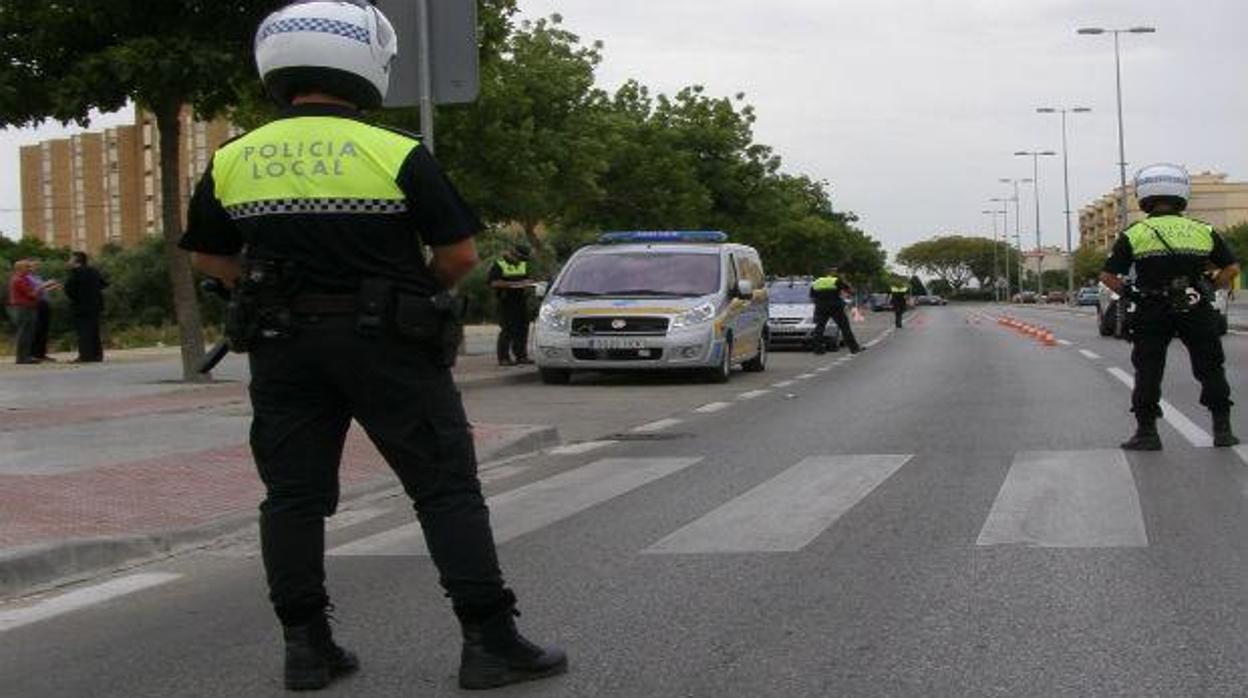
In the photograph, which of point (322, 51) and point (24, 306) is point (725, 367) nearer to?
point (24, 306)

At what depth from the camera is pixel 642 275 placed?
57.7 feet

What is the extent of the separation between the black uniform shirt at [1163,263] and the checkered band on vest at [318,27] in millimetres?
6571

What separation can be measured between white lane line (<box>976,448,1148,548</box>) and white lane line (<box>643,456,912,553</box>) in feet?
2.61

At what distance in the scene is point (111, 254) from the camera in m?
42.4

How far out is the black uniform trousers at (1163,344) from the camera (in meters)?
9.07

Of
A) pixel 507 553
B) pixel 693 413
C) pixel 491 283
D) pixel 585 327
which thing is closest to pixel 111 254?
pixel 491 283

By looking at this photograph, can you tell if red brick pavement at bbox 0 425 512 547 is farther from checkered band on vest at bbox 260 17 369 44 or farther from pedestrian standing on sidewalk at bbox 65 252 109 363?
pedestrian standing on sidewalk at bbox 65 252 109 363

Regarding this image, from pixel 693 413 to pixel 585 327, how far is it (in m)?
3.77

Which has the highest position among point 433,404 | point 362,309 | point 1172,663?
point 362,309

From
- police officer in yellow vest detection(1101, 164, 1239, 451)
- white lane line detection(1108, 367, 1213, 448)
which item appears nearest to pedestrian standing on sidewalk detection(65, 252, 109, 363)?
white lane line detection(1108, 367, 1213, 448)

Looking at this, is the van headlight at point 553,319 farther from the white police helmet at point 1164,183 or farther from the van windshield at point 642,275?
the white police helmet at point 1164,183

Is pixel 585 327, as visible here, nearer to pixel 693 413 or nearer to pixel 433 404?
pixel 693 413

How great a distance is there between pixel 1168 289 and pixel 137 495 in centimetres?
655

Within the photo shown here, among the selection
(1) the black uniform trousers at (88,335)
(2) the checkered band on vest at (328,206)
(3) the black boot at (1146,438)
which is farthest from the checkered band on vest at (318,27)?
(1) the black uniform trousers at (88,335)
